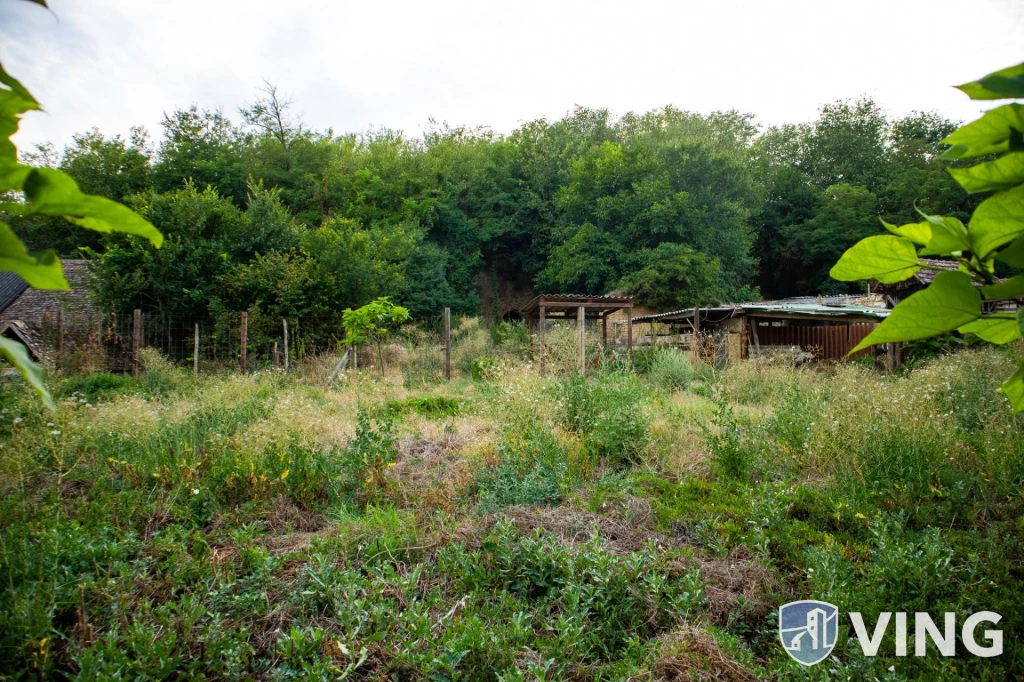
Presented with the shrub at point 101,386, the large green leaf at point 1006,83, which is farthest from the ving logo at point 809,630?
the shrub at point 101,386

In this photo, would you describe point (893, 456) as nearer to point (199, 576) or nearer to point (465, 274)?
point (199, 576)

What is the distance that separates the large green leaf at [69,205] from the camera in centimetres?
36

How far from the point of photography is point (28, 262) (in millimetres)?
348

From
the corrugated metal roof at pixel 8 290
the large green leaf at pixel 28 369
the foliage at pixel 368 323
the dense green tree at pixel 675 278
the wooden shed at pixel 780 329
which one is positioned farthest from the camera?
the dense green tree at pixel 675 278

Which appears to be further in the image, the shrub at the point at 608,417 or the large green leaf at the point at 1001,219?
the shrub at the point at 608,417

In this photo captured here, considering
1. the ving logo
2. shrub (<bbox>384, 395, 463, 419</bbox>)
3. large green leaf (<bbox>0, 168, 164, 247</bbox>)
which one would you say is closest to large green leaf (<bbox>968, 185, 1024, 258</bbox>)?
large green leaf (<bbox>0, 168, 164, 247</bbox>)

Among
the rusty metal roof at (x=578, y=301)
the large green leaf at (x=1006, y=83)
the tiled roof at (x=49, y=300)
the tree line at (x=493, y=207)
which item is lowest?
the large green leaf at (x=1006, y=83)

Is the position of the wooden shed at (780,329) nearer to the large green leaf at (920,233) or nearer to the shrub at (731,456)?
the shrub at (731,456)

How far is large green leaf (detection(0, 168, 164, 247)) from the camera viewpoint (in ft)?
1.19

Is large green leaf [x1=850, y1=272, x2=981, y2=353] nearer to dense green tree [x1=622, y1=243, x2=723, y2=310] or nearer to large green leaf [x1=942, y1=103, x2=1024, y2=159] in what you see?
large green leaf [x1=942, y1=103, x2=1024, y2=159]

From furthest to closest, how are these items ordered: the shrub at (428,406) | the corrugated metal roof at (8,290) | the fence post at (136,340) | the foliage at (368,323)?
the corrugated metal roof at (8,290) → the foliage at (368,323) → the fence post at (136,340) → the shrub at (428,406)

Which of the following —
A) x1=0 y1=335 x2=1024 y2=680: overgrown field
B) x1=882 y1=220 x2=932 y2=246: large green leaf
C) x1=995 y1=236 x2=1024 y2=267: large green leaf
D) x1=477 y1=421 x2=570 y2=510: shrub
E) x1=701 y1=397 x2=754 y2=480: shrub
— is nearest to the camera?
x1=995 y1=236 x2=1024 y2=267: large green leaf

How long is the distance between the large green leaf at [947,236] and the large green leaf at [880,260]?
3cm

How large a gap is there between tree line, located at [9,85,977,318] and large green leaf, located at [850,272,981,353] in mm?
14402
